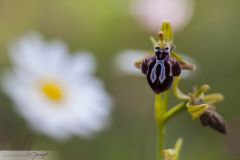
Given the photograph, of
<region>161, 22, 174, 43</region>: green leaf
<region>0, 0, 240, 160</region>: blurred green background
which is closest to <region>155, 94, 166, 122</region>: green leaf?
<region>161, 22, 174, 43</region>: green leaf

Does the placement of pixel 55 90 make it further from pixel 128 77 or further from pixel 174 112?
pixel 174 112

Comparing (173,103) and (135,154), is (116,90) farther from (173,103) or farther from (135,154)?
(135,154)

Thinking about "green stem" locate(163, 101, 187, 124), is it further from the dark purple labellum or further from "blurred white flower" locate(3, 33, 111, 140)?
"blurred white flower" locate(3, 33, 111, 140)

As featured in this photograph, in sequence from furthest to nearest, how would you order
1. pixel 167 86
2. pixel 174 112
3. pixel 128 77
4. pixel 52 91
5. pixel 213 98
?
1. pixel 128 77
2. pixel 52 91
3. pixel 213 98
4. pixel 174 112
5. pixel 167 86

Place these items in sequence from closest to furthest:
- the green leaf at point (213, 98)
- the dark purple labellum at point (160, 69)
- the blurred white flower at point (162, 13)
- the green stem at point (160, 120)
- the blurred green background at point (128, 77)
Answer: the dark purple labellum at point (160, 69) → the green stem at point (160, 120) → the green leaf at point (213, 98) → the blurred green background at point (128, 77) → the blurred white flower at point (162, 13)

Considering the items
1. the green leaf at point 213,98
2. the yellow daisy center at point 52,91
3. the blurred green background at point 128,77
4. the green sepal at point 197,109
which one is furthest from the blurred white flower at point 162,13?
the green sepal at point 197,109

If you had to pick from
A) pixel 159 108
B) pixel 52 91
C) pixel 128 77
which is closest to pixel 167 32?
pixel 159 108

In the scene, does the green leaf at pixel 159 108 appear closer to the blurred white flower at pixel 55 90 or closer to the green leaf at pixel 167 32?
the green leaf at pixel 167 32

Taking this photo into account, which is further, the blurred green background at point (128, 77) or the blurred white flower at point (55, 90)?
the blurred green background at point (128, 77)
